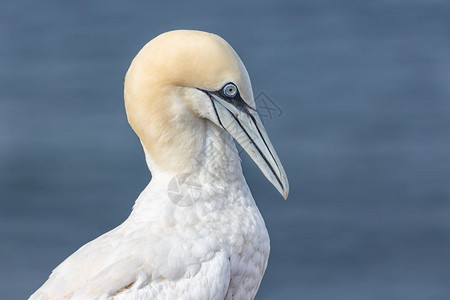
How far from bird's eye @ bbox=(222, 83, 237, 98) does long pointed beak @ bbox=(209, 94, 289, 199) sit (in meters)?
0.04

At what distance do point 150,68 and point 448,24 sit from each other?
8661 millimetres

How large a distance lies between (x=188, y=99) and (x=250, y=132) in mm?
387

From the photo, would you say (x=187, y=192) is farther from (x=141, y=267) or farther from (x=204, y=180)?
(x=141, y=267)

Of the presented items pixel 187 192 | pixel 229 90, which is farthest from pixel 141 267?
pixel 229 90

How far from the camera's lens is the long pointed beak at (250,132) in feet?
20.1

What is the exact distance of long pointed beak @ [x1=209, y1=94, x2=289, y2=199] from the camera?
241 inches

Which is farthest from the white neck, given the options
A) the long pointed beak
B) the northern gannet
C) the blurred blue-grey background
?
the blurred blue-grey background

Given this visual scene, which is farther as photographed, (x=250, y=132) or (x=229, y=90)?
(x=250, y=132)

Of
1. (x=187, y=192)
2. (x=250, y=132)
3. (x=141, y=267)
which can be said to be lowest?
(x=141, y=267)

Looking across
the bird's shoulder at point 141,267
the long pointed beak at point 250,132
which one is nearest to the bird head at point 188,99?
the long pointed beak at point 250,132

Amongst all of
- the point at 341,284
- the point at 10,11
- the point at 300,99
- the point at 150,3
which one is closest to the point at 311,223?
the point at 341,284

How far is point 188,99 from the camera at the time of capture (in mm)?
6141

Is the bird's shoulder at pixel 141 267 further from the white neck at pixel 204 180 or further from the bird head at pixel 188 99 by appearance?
the bird head at pixel 188 99

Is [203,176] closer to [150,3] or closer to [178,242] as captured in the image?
[178,242]
